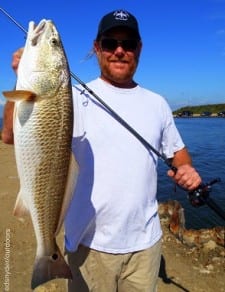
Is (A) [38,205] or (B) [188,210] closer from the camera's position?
(A) [38,205]

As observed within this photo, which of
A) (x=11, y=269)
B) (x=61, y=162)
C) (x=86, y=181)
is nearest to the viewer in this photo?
(x=61, y=162)

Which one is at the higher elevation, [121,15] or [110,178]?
[121,15]

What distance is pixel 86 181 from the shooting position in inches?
133

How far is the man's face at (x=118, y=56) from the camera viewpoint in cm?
361

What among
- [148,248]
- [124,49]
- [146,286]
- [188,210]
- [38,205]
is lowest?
[188,210]

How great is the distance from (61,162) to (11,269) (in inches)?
155

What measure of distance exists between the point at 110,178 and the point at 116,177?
0.17 feet

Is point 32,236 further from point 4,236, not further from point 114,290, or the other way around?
point 114,290

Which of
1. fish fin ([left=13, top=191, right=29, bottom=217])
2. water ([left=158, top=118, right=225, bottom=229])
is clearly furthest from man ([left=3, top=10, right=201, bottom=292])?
water ([left=158, top=118, right=225, bottom=229])

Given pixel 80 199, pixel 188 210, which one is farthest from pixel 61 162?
pixel 188 210

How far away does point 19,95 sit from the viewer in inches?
105

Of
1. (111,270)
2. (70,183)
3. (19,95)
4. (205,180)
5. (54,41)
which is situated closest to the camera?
(19,95)

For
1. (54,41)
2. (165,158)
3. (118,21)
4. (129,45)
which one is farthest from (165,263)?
(54,41)

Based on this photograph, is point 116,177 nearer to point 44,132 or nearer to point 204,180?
point 44,132
